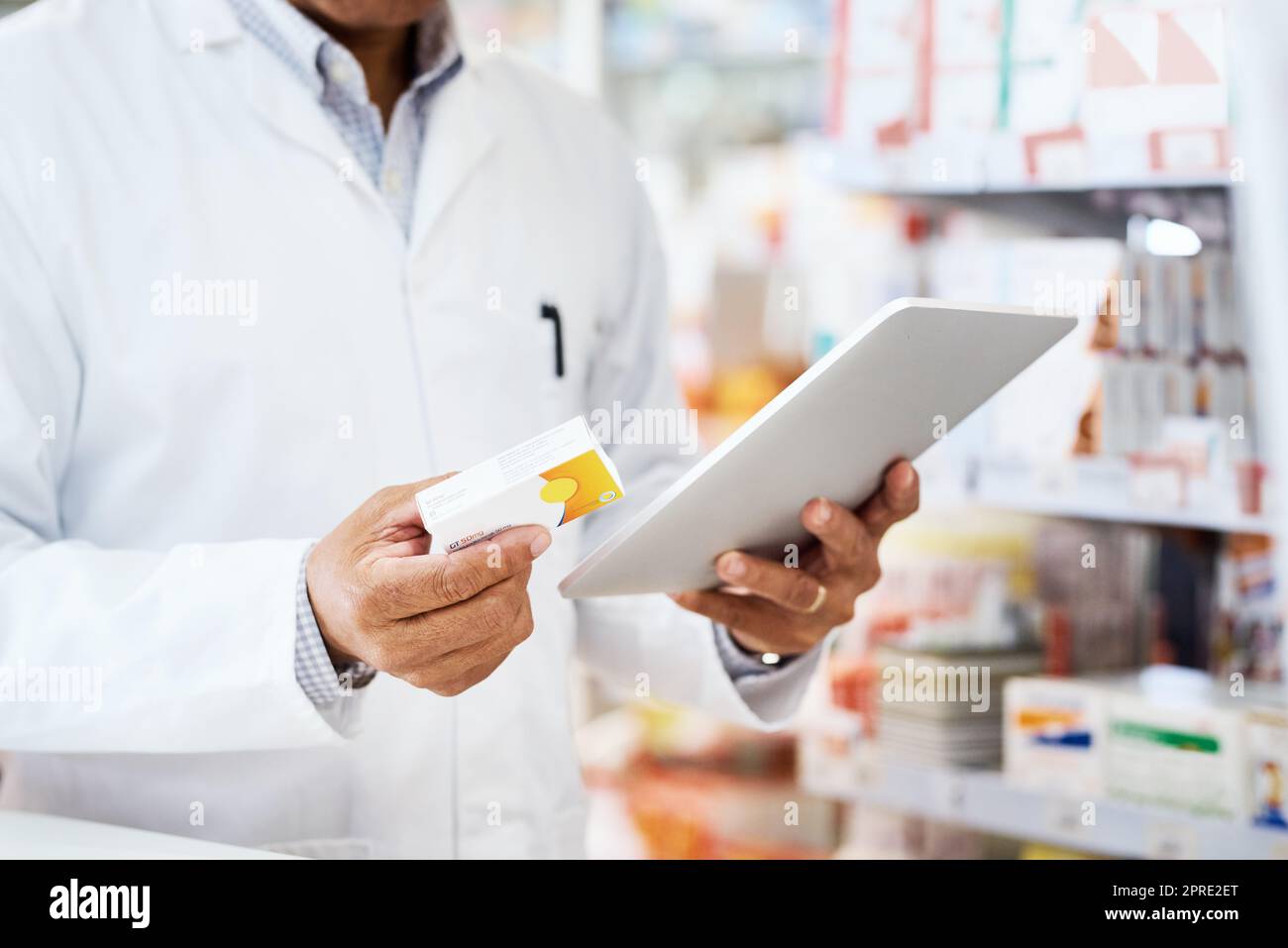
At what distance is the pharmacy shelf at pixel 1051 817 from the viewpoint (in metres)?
1.83

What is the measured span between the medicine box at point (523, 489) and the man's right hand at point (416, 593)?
0.06 feet

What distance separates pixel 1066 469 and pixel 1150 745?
0.44 metres

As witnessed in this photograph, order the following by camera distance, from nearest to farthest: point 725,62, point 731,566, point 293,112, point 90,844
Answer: point 90,844 → point 731,566 → point 293,112 → point 725,62

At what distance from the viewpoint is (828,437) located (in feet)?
3.46

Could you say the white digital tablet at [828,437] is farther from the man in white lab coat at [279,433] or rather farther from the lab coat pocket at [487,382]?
the lab coat pocket at [487,382]

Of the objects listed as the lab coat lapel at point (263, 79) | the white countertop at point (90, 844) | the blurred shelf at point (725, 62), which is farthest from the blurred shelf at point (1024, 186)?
the white countertop at point (90, 844)

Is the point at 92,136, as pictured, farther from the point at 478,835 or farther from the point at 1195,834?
the point at 1195,834

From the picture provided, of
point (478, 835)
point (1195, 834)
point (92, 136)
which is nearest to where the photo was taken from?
point (92, 136)

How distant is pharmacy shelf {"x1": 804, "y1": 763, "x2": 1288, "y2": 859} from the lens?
72.1 inches

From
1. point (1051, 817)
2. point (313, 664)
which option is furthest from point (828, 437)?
point (1051, 817)

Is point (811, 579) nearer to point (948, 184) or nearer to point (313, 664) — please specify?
point (313, 664)

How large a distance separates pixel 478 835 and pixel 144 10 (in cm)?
93

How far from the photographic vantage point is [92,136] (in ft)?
4.04
